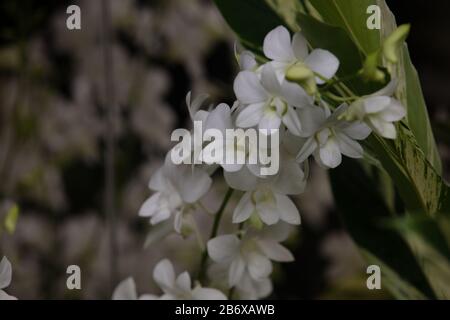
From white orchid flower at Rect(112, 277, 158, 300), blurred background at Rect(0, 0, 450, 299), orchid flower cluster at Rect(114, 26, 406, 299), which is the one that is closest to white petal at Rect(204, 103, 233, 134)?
orchid flower cluster at Rect(114, 26, 406, 299)

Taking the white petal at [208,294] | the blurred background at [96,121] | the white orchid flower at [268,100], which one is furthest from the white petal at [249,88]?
the blurred background at [96,121]

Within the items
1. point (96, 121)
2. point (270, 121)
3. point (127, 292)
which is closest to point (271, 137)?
point (270, 121)

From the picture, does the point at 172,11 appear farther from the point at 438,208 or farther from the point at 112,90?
the point at 438,208

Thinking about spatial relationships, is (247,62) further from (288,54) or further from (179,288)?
(179,288)

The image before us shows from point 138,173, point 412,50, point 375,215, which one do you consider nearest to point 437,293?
point 375,215

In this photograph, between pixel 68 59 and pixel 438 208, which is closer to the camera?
pixel 438 208

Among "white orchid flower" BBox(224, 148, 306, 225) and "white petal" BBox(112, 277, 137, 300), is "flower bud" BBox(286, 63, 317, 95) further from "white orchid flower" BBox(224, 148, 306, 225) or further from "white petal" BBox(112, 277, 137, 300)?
"white petal" BBox(112, 277, 137, 300)

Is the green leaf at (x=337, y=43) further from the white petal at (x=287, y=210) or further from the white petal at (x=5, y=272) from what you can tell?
the white petal at (x=5, y=272)
